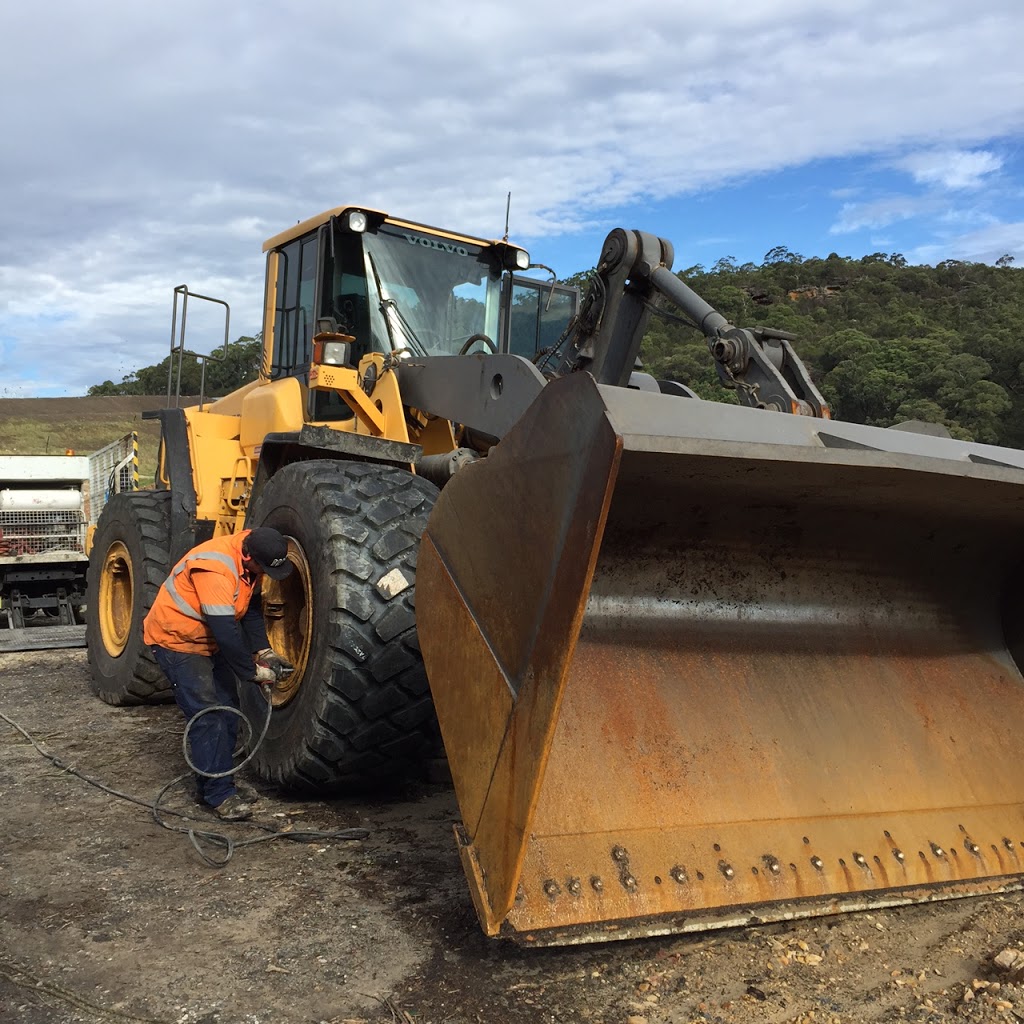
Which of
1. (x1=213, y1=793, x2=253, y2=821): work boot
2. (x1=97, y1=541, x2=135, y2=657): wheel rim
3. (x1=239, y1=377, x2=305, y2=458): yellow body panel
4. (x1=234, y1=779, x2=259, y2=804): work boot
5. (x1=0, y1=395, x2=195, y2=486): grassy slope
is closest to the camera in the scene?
(x1=213, y1=793, x2=253, y2=821): work boot

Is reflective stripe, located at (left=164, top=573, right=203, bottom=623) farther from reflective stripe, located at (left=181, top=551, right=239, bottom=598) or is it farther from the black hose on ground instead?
the black hose on ground

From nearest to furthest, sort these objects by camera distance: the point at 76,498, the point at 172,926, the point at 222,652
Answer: the point at 172,926
the point at 222,652
the point at 76,498

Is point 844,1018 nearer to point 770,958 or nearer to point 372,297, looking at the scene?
point 770,958

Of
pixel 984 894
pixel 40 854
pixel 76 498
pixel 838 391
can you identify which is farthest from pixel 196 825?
pixel 838 391

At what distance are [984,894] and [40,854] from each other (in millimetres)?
3136

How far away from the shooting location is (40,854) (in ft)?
11.9

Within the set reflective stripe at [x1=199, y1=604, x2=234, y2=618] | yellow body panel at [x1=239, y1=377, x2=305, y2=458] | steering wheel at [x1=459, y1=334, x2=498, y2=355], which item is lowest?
→ reflective stripe at [x1=199, y1=604, x2=234, y2=618]

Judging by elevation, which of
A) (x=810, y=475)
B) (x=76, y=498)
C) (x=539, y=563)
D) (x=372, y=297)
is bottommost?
(x=76, y=498)

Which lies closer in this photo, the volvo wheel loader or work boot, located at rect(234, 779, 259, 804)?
the volvo wheel loader

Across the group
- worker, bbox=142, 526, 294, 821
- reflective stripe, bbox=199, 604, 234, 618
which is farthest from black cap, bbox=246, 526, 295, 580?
reflective stripe, bbox=199, 604, 234, 618

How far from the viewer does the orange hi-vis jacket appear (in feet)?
13.8

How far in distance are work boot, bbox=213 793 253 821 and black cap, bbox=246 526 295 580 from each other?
0.90m

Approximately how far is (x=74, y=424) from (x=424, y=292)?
32.1m

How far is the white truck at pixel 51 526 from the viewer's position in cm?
1037
